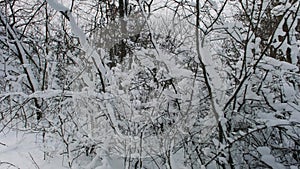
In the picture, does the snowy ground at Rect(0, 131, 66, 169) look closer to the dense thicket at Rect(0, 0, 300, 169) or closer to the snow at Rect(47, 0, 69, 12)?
the dense thicket at Rect(0, 0, 300, 169)

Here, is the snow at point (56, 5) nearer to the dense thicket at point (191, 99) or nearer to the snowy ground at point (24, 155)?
the dense thicket at point (191, 99)

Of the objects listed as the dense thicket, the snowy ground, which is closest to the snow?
the dense thicket

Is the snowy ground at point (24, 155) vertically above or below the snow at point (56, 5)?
below

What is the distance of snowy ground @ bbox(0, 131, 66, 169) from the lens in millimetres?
3053

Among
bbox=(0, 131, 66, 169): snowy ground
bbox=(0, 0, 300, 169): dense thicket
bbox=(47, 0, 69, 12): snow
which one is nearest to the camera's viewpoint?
bbox=(0, 0, 300, 169): dense thicket

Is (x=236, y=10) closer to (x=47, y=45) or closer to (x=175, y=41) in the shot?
(x=175, y=41)

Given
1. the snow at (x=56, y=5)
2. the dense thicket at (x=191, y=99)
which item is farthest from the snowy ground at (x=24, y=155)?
the snow at (x=56, y=5)

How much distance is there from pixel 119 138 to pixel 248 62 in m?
1.11

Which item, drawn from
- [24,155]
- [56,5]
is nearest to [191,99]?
[56,5]

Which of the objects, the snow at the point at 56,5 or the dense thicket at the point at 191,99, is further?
the snow at the point at 56,5

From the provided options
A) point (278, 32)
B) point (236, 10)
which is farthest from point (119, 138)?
point (236, 10)

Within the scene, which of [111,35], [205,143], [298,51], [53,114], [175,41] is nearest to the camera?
[205,143]

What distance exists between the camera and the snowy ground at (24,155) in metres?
3.05

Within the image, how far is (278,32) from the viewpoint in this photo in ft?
7.86
